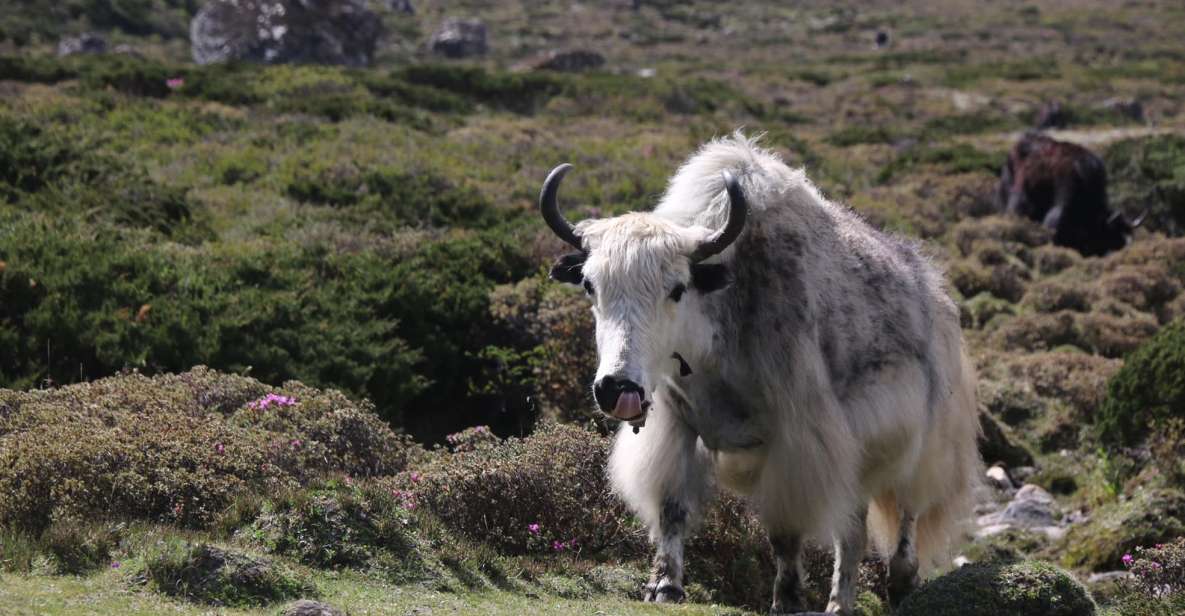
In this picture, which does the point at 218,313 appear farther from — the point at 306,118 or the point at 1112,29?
the point at 1112,29

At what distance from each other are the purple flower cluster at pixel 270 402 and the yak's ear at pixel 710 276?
328 centimetres

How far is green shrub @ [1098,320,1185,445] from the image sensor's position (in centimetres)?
988

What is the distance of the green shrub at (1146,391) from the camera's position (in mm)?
9883

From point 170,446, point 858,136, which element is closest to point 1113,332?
point 170,446

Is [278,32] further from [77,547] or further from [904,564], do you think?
[77,547]

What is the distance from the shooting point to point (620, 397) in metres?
5.05

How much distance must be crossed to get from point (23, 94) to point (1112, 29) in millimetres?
58223

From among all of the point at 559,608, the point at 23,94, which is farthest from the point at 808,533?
the point at 23,94

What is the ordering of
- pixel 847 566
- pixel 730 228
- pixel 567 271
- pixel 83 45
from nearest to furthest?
1. pixel 730 228
2. pixel 567 271
3. pixel 847 566
4. pixel 83 45

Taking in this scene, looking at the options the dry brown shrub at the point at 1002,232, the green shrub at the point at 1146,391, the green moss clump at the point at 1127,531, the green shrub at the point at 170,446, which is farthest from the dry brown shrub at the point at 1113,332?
the green shrub at the point at 170,446

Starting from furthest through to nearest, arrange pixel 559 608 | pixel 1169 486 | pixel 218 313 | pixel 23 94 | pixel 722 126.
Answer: pixel 722 126 → pixel 23 94 → pixel 218 313 → pixel 1169 486 → pixel 559 608

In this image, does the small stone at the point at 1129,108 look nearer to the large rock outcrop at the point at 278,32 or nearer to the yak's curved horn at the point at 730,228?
the large rock outcrop at the point at 278,32

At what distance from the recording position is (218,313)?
1024 cm

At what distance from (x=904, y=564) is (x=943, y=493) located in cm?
51
